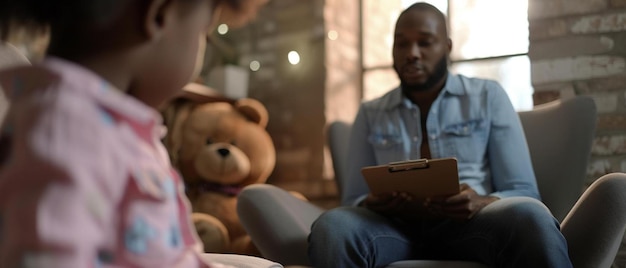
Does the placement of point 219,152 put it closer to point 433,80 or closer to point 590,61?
point 433,80

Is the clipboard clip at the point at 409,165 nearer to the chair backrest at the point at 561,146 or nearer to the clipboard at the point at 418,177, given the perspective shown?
the clipboard at the point at 418,177

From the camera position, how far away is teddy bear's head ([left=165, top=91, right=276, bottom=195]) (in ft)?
8.96

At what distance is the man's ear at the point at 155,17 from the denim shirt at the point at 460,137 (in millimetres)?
1308

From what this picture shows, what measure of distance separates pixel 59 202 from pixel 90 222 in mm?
28

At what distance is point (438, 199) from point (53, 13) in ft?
3.74

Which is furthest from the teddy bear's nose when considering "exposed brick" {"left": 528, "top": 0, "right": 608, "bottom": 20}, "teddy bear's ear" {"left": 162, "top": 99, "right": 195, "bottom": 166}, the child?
the child

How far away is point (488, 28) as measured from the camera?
9.80ft

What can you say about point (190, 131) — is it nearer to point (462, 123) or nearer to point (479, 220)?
point (462, 123)

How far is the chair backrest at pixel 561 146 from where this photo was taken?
1816 mm

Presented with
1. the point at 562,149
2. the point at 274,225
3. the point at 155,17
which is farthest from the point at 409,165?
the point at 155,17

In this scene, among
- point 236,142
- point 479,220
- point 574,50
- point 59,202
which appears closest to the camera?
point 59,202

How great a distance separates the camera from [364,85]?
324cm

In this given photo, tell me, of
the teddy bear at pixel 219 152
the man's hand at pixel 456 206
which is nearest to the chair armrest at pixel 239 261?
the man's hand at pixel 456 206

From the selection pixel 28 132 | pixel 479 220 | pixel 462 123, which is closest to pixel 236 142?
pixel 462 123
